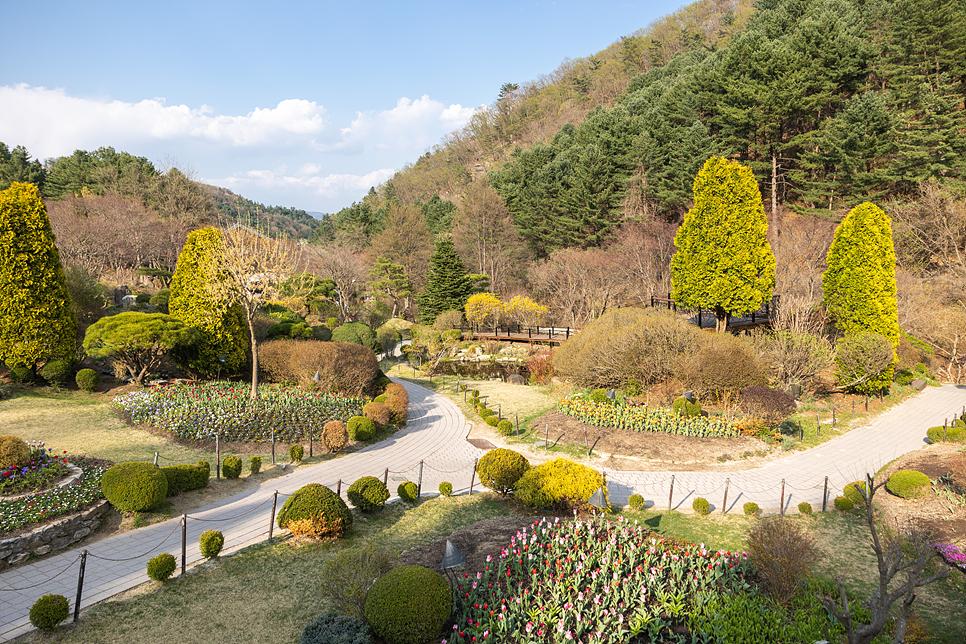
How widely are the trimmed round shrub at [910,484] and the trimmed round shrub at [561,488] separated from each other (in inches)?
266

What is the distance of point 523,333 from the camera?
116 feet

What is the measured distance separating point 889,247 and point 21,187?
32.0m

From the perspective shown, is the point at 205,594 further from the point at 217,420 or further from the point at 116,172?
the point at 116,172

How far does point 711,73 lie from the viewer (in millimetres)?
33719

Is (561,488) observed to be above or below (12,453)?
below

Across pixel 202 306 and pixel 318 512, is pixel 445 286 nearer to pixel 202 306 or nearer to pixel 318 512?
pixel 202 306

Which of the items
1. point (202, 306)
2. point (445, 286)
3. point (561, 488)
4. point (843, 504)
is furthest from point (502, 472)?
point (445, 286)

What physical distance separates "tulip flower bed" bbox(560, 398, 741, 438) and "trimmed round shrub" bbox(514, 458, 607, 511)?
217 inches

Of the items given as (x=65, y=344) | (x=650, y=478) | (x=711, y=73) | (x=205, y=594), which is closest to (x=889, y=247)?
(x=650, y=478)

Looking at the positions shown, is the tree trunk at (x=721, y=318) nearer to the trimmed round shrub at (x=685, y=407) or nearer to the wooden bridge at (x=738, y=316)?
the wooden bridge at (x=738, y=316)

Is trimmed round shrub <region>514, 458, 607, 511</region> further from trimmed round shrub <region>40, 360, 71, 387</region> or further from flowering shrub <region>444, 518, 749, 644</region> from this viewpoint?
trimmed round shrub <region>40, 360, 71, 387</region>

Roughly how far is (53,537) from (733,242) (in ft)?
79.1

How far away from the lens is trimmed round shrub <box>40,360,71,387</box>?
50.7 feet

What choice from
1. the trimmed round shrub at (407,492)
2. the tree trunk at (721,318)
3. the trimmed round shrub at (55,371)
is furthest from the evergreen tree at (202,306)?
the tree trunk at (721,318)
